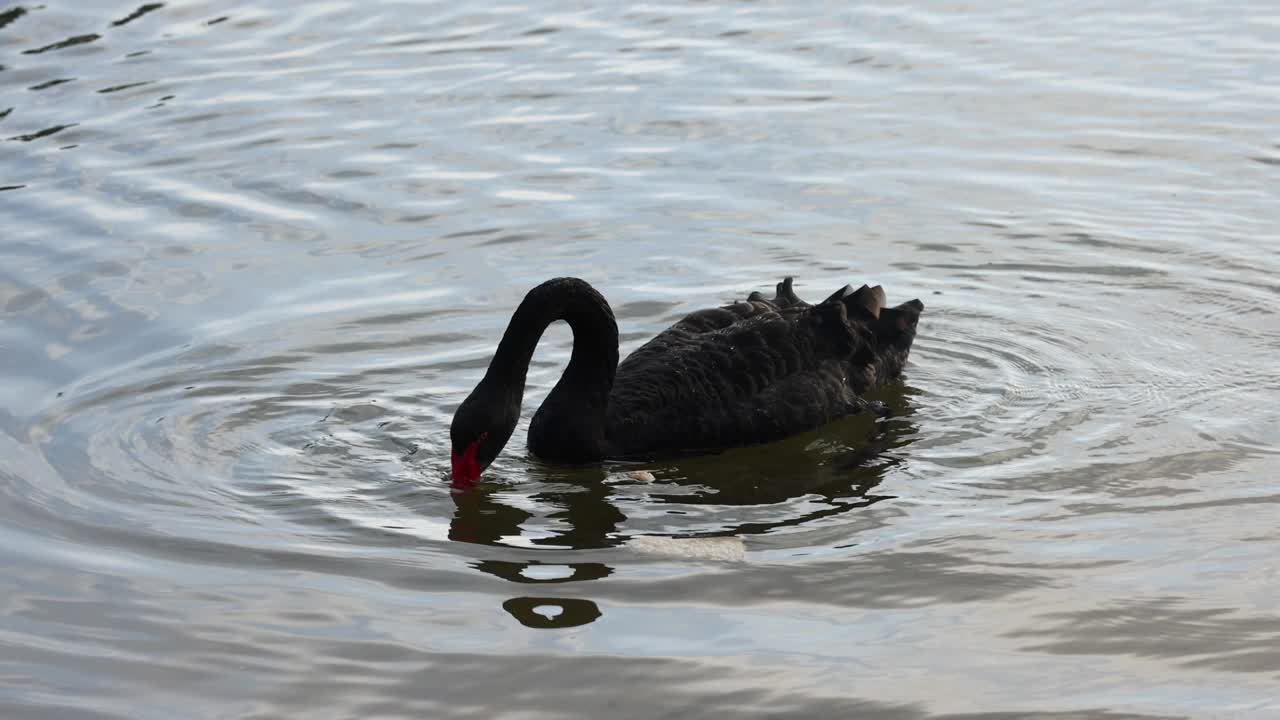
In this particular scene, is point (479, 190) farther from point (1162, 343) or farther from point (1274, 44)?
point (1274, 44)

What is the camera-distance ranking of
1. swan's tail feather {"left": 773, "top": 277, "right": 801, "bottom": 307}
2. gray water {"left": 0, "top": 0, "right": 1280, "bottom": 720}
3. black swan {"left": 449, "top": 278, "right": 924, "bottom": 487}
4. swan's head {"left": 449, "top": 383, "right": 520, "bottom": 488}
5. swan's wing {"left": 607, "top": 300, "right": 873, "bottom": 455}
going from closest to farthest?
gray water {"left": 0, "top": 0, "right": 1280, "bottom": 720} → swan's head {"left": 449, "top": 383, "right": 520, "bottom": 488} → black swan {"left": 449, "top": 278, "right": 924, "bottom": 487} → swan's wing {"left": 607, "top": 300, "right": 873, "bottom": 455} → swan's tail feather {"left": 773, "top": 277, "right": 801, "bottom": 307}

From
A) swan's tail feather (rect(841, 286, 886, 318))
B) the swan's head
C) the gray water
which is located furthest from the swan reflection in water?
swan's tail feather (rect(841, 286, 886, 318))

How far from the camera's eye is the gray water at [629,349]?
5.50 meters

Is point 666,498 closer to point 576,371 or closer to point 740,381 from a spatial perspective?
point 576,371

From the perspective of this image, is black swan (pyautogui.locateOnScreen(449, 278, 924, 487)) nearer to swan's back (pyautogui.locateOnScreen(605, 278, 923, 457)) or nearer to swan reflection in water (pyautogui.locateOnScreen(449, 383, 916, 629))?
swan's back (pyautogui.locateOnScreen(605, 278, 923, 457))

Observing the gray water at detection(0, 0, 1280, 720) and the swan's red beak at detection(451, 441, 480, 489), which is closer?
the gray water at detection(0, 0, 1280, 720)

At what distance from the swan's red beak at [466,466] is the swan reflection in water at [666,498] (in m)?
0.10

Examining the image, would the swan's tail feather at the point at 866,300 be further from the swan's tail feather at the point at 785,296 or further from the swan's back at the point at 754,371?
the swan's tail feather at the point at 785,296

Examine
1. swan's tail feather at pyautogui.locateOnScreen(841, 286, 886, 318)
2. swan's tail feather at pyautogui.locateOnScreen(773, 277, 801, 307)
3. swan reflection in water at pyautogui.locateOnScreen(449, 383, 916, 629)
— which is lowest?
swan reflection in water at pyautogui.locateOnScreen(449, 383, 916, 629)

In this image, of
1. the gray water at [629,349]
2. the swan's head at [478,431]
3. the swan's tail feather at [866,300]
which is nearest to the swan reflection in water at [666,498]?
the gray water at [629,349]

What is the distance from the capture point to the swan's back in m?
7.56

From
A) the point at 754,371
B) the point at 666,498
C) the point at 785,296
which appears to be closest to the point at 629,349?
the point at 785,296

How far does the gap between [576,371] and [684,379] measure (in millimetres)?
506

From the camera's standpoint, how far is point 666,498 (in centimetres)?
704
